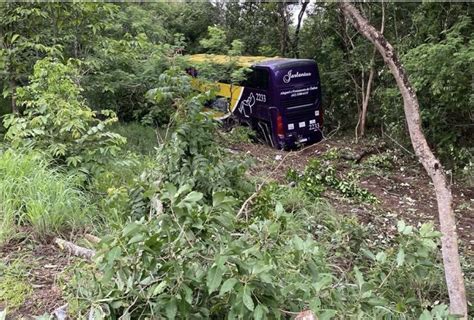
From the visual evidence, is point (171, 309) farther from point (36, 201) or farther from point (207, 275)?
point (36, 201)

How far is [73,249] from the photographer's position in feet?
8.98

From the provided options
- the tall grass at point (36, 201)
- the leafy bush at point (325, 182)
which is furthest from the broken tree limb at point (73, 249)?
the leafy bush at point (325, 182)

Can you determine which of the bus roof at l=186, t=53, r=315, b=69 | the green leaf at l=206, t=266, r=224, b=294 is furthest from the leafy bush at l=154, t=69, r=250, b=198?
the bus roof at l=186, t=53, r=315, b=69

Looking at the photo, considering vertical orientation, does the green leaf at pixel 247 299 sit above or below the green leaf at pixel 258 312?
above

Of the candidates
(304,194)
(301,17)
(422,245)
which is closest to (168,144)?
(422,245)

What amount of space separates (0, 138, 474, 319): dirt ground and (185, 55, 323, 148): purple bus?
0.42 metres

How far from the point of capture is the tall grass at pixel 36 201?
2.89m

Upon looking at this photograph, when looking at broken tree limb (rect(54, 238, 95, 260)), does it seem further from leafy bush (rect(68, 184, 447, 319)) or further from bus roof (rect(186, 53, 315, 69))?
bus roof (rect(186, 53, 315, 69))

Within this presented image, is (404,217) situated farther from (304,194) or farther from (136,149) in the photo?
(136,149)

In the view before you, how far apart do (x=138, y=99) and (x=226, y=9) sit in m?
5.69

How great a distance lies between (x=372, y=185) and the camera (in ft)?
23.6

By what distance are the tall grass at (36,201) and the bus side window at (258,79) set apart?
21.6 feet

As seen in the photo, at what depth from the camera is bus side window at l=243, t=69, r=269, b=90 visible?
31.3 feet

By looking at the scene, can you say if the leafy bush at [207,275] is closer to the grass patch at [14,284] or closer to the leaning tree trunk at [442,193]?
the grass patch at [14,284]
